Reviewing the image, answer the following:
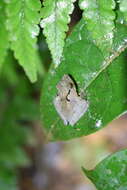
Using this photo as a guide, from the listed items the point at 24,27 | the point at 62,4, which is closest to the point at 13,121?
the point at 24,27

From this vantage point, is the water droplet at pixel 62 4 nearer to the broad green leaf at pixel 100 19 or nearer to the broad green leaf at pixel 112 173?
the broad green leaf at pixel 100 19

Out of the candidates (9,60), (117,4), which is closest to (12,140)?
(9,60)

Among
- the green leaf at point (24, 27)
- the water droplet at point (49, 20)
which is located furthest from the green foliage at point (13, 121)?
the water droplet at point (49, 20)

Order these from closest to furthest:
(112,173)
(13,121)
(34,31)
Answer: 1. (112,173)
2. (34,31)
3. (13,121)

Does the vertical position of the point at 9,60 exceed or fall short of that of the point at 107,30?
it falls short

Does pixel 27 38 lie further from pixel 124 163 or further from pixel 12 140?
pixel 12 140

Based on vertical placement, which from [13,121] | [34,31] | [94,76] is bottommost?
[13,121]

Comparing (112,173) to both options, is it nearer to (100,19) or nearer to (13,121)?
(100,19)
